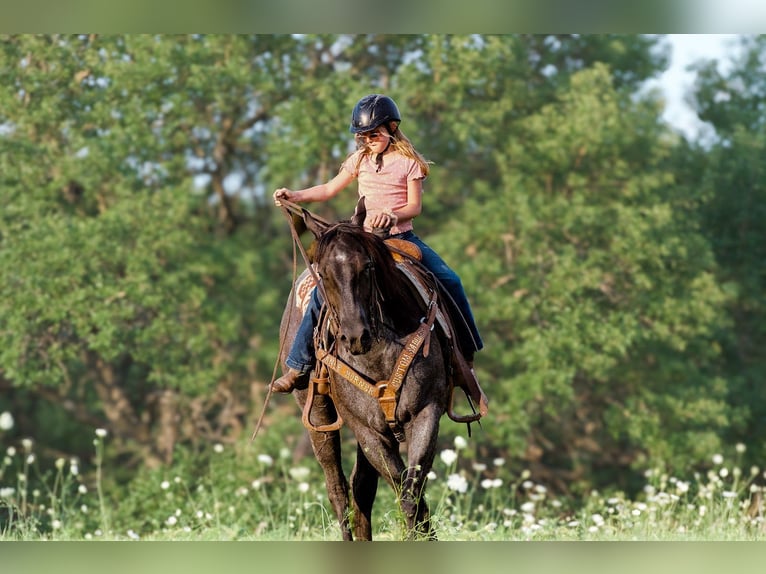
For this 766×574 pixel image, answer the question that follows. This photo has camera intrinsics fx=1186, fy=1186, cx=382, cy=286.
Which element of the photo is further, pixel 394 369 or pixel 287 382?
pixel 287 382

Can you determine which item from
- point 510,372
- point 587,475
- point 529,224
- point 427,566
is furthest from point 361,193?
point 587,475

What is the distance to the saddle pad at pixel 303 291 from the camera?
737cm

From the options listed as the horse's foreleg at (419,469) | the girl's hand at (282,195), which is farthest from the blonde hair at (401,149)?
the horse's foreleg at (419,469)

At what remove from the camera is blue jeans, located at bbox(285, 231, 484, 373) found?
6.91 m

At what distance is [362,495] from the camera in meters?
7.17

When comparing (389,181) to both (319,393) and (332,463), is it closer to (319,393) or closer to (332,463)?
Result: (319,393)

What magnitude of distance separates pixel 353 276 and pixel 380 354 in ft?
1.88

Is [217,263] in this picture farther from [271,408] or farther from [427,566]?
[427,566]

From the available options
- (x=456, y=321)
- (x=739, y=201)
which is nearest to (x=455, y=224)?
(x=739, y=201)

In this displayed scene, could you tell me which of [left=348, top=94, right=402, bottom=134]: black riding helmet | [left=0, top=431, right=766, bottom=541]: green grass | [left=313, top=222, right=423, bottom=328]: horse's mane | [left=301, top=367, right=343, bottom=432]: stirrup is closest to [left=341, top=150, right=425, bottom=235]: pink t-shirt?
[left=348, top=94, right=402, bottom=134]: black riding helmet

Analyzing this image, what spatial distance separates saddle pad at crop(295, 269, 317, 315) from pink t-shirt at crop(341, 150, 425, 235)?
0.72 meters

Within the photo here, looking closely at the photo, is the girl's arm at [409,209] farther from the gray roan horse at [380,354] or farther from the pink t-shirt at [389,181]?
the gray roan horse at [380,354]

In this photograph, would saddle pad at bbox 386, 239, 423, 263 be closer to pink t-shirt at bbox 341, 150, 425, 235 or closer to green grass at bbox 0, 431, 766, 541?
pink t-shirt at bbox 341, 150, 425, 235

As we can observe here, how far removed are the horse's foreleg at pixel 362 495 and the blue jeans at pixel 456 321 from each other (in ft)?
2.21
